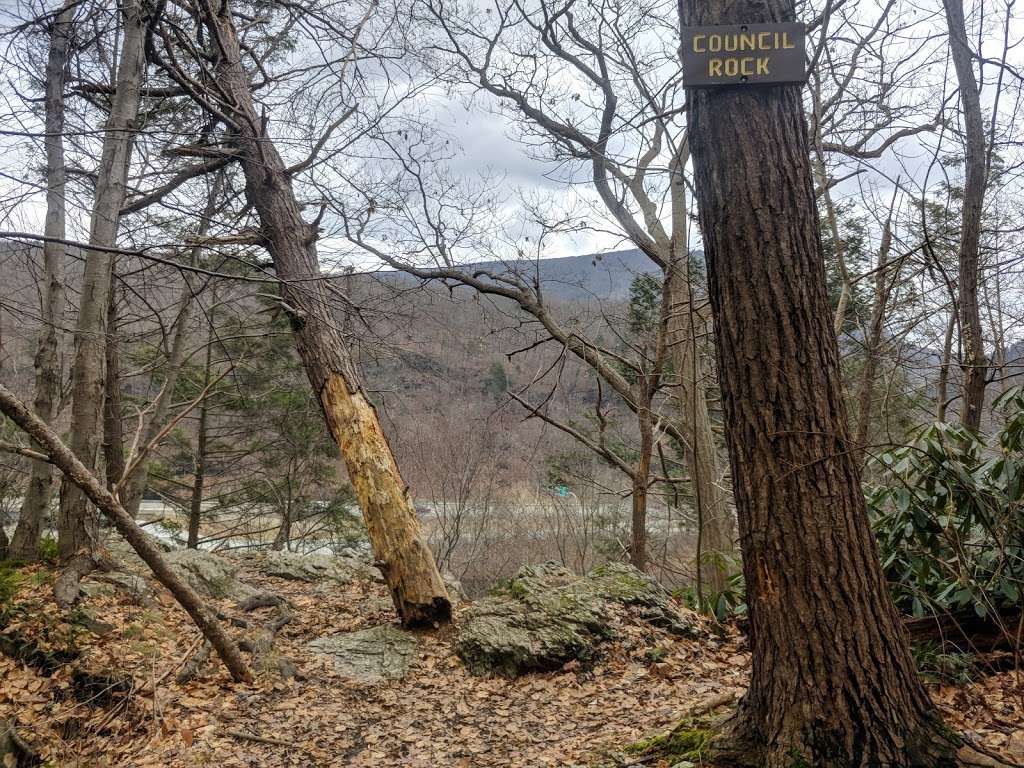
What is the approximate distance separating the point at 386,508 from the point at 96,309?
299 centimetres

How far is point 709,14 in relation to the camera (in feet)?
8.56

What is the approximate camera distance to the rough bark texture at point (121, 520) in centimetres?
364

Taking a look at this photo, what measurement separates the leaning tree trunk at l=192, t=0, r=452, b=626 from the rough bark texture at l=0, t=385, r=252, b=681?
58.1 inches

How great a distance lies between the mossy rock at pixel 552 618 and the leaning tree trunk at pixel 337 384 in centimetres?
59

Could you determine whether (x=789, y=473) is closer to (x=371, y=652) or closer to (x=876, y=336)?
(x=371, y=652)

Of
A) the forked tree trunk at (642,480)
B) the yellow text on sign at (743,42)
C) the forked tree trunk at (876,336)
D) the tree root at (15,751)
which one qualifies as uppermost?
the yellow text on sign at (743,42)

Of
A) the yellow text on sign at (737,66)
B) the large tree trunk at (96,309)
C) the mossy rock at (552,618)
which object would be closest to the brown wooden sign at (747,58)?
the yellow text on sign at (737,66)

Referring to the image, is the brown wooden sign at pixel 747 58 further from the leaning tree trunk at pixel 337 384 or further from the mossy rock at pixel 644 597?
the mossy rock at pixel 644 597

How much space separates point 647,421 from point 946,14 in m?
3.87

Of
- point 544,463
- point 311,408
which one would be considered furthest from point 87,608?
point 544,463

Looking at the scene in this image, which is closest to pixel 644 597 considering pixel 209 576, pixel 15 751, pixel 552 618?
pixel 552 618

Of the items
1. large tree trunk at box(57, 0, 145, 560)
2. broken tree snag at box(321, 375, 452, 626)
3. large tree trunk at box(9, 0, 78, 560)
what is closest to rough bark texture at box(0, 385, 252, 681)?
broken tree snag at box(321, 375, 452, 626)

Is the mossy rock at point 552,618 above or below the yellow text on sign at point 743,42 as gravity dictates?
below

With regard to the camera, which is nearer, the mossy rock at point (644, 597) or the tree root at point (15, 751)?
the tree root at point (15, 751)
